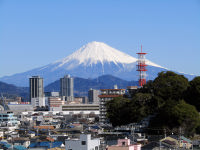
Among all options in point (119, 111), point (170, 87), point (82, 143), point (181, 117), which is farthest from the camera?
point (119, 111)

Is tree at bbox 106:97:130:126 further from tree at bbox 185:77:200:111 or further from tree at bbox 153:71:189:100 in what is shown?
tree at bbox 185:77:200:111

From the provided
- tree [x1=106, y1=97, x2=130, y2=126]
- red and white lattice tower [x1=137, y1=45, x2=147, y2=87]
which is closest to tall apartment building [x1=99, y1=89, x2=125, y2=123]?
red and white lattice tower [x1=137, y1=45, x2=147, y2=87]

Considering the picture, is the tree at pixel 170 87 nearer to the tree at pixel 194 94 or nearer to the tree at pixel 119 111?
the tree at pixel 194 94

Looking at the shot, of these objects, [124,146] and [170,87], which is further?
[170,87]

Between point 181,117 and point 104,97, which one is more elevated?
point 104,97

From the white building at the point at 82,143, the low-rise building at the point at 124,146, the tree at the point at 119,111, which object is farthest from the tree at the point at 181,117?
A: the white building at the point at 82,143

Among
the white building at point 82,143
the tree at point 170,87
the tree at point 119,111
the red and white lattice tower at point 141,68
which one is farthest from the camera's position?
the red and white lattice tower at point 141,68

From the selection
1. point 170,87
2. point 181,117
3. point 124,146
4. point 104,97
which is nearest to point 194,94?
point 170,87

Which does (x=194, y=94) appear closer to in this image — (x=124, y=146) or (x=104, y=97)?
(x=124, y=146)
